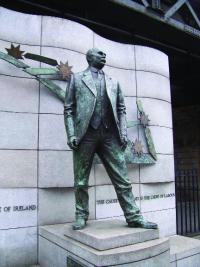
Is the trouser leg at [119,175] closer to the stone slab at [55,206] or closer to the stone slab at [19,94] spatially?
the stone slab at [55,206]

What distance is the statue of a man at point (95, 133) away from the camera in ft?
15.3

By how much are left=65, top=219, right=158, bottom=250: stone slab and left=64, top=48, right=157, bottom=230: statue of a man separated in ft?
0.43

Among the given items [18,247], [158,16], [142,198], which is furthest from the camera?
[158,16]

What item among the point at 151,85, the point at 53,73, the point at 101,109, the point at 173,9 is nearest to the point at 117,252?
the point at 101,109

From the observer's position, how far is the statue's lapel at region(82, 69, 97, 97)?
15.4 feet

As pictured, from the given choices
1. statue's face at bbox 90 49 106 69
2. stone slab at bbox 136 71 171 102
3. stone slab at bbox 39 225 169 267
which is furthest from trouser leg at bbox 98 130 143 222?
stone slab at bbox 136 71 171 102

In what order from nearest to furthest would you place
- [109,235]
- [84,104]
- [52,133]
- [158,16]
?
1. [109,235]
2. [84,104]
3. [52,133]
4. [158,16]

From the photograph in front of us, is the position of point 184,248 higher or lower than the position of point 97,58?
lower

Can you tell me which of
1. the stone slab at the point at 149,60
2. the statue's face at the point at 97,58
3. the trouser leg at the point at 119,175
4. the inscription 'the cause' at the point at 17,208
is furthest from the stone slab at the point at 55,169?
the stone slab at the point at 149,60

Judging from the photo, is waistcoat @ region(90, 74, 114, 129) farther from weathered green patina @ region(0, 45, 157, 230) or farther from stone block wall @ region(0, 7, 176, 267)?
stone block wall @ region(0, 7, 176, 267)

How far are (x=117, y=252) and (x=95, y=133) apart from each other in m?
1.59

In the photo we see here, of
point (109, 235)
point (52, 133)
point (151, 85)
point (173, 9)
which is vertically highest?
point (173, 9)

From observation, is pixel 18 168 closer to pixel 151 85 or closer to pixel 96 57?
pixel 96 57

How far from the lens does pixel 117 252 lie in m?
3.89
